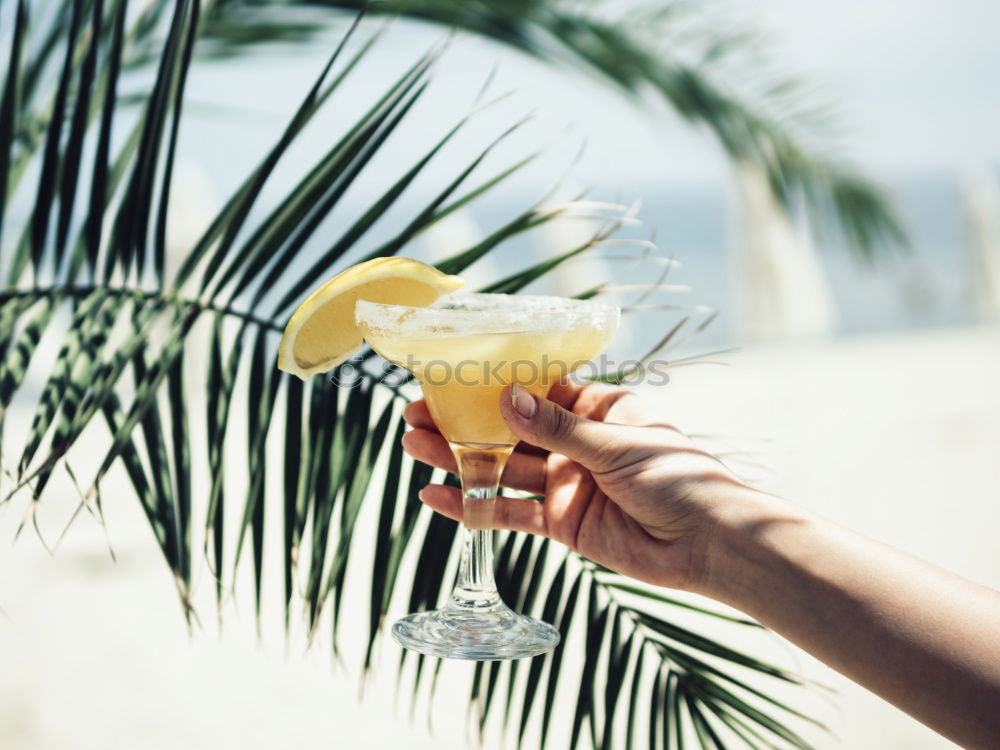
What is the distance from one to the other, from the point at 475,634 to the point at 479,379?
36 cm

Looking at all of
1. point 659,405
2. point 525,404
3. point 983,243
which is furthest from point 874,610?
point 983,243

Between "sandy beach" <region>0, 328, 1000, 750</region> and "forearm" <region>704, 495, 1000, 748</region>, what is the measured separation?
0.12 meters

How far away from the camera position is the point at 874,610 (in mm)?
1049

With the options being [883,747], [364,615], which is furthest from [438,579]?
[364,615]

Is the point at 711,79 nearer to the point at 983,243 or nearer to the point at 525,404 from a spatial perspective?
the point at 525,404

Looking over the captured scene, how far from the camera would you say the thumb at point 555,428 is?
3.92ft

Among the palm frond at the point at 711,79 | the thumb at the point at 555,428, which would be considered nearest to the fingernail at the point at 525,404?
the thumb at the point at 555,428

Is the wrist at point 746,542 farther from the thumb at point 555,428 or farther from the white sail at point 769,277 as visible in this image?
the white sail at point 769,277

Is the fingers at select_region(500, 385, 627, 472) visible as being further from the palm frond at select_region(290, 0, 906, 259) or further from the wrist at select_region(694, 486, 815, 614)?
the palm frond at select_region(290, 0, 906, 259)

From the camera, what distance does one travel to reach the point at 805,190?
11.3ft

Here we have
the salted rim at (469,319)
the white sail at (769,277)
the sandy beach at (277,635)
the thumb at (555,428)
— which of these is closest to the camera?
the salted rim at (469,319)

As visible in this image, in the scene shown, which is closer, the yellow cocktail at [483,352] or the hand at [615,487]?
the yellow cocktail at [483,352]

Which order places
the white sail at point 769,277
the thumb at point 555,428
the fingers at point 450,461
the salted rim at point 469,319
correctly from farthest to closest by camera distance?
the white sail at point 769,277
the fingers at point 450,461
the thumb at point 555,428
the salted rim at point 469,319

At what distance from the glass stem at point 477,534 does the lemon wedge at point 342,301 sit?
0.25m
